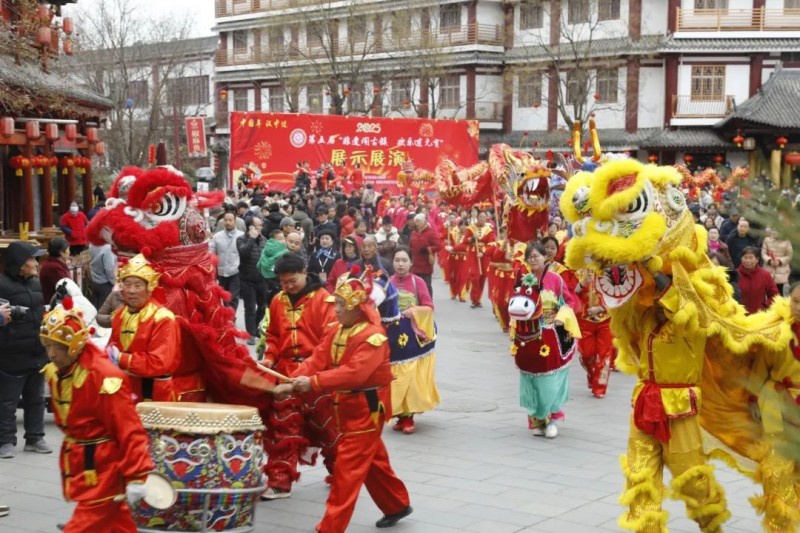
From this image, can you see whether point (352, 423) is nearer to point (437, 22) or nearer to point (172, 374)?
point (172, 374)

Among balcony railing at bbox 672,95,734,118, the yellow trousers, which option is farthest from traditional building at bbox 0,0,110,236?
balcony railing at bbox 672,95,734,118

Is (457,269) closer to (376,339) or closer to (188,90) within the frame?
(376,339)

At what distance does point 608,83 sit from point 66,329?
3636cm

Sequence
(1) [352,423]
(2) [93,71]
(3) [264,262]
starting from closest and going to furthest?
(1) [352,423], (3) [264,262], (2) [93,71]

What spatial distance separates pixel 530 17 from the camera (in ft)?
138

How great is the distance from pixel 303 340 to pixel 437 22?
37.1 metres

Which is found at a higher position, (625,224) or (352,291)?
(625,224)

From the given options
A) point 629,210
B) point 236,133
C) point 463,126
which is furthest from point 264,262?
point 463,126

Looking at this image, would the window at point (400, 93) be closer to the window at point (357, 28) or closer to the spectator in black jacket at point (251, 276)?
the window at point (357, 28)

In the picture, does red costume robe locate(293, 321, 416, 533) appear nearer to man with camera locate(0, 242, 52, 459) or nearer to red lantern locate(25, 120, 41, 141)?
man with camera locate(0, 242, 52, 459)

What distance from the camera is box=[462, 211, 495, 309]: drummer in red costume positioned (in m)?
18.0

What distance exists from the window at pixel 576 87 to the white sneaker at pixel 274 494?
32.0 m

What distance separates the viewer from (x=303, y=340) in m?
7.56

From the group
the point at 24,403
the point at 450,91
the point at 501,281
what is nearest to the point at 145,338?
the point at 24,403
